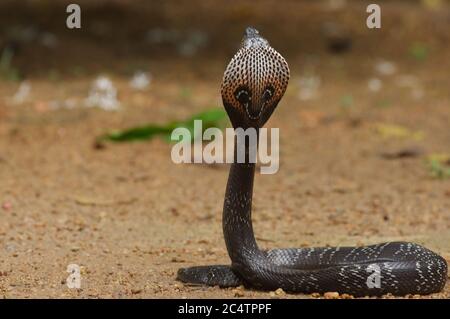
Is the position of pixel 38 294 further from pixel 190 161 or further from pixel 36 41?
pixel 36 41

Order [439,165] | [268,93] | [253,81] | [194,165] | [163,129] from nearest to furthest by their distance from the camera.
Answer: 1. [253,81]
2. [268,93]
3. [439,165]
4. [194,165]
5. [163,129]

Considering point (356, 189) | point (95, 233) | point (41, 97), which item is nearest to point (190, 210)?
point (95, 233)

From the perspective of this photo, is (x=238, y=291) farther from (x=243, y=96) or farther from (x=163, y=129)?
(x=163, y=129)

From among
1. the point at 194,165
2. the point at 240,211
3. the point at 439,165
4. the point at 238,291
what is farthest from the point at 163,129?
the point at 238,291

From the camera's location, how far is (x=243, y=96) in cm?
543

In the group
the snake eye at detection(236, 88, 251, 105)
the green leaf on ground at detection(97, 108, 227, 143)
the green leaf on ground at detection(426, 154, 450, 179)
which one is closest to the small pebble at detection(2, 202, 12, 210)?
the green leaf on ground at detection(97, 108, 227, 143)

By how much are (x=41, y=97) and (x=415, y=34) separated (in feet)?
22.9

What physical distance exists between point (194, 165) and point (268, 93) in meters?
4.63

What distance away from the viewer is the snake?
540cm

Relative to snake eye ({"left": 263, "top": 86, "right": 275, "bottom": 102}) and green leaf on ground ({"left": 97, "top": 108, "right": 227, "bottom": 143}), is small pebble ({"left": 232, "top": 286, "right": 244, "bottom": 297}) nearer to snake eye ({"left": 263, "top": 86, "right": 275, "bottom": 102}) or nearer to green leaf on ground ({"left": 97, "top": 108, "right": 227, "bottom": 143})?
snake eye ({"left": 263, "top": 86, "right": 275, "bottom": 102})

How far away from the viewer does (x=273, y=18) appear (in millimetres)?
16797

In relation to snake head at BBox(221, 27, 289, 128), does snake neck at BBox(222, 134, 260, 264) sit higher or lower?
lower

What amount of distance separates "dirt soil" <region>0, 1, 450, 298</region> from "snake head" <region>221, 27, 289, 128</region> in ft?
3.41
